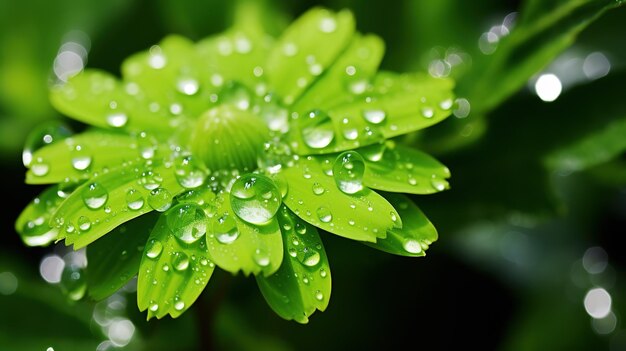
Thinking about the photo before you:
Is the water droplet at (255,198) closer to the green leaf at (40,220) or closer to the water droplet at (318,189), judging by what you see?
the water droplet at (318,189)

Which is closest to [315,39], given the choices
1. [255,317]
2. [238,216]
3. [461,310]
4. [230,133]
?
[230,133]

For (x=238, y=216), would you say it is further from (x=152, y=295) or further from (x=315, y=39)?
(x=315, y=39)

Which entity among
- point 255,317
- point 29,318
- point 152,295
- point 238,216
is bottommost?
point 29,318

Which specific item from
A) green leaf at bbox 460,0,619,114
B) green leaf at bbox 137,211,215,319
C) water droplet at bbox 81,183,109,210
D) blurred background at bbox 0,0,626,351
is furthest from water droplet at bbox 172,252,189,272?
green leaf at bbox 460,0,619,114

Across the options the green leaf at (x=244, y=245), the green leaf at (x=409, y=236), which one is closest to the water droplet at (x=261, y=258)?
the green leaf at (x=244, y=245)

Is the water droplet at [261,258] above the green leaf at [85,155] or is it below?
above

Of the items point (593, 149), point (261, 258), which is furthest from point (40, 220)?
point (593, 149)

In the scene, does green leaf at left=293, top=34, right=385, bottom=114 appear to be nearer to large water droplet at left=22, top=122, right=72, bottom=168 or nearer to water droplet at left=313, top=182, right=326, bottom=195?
water droplet at left=313, top=182, right=326, bottom=195
